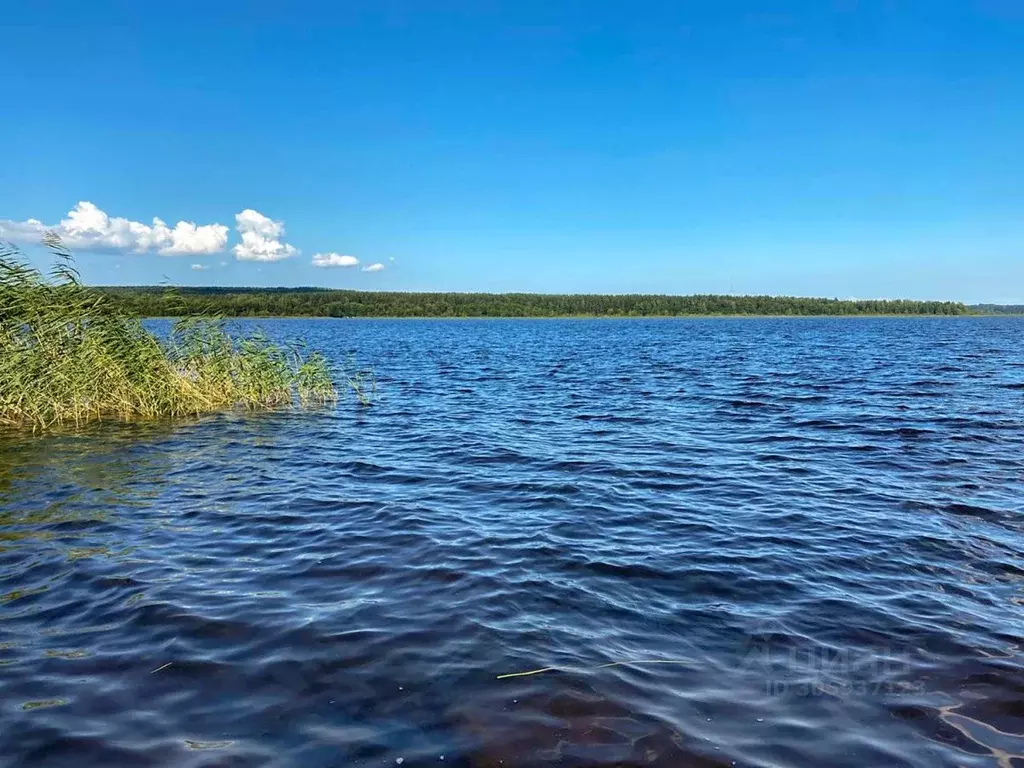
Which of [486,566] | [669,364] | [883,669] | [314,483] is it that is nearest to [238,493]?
[314,483]

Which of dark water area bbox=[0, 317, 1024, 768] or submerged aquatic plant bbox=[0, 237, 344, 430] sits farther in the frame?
submerged aquatic plant bbox=[0, 237, 344, 430]

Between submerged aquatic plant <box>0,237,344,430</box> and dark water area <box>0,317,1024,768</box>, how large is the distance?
88.5 inches

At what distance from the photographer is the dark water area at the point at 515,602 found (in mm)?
5348

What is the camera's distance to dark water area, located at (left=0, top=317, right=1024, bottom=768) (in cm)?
535

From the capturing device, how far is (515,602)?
781cm

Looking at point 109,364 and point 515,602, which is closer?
point 515,602

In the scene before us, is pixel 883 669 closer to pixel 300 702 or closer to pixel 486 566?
pixel 486 566

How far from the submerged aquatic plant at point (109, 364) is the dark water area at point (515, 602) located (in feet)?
7.37

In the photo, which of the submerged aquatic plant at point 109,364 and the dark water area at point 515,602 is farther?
the submerged aquatic plant at point 109,364

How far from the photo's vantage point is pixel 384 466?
14.9 meters

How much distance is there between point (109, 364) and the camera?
1995cm

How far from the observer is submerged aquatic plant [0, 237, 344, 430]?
18.6 meters

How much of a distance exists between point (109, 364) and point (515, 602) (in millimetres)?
17229

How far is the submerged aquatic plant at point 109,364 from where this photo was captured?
1864 cm
